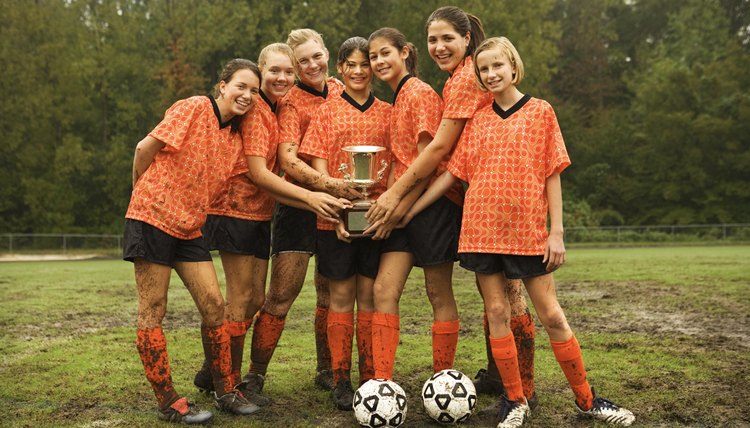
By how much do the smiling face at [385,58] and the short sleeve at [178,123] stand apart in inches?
40.8

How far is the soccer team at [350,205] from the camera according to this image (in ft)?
13.7

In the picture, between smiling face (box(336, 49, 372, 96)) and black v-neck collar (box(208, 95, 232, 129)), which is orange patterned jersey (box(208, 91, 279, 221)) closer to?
black v-neck collar (box(208, 95, 232, 129))

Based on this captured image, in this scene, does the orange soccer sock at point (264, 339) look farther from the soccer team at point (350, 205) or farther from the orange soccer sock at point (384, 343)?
the orange soccer sock at point (384, 343)

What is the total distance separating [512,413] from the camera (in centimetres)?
418

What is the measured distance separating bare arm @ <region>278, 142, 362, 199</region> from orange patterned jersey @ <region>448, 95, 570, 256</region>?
2.46ft

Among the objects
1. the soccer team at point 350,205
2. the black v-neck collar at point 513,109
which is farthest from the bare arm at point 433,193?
the black v-neck collar at point 513,109

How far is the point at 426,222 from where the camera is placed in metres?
4.47

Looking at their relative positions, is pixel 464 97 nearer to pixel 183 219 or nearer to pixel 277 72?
pixel 277 72

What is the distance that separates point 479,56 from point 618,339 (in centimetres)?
406

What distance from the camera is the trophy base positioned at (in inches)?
174

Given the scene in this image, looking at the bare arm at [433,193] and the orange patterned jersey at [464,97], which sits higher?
the orange patterned jersey at [464,97]

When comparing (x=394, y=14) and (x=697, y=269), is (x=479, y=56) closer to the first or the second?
(x=697, y=269)

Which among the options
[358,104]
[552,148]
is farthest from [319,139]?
[552,148]

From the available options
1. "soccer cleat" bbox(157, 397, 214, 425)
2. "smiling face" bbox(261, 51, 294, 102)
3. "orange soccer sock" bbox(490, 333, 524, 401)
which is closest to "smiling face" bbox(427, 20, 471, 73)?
"smiling face" bbox(261, 51, 294, 102)
